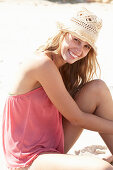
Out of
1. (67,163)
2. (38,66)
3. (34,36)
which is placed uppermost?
(38,66)

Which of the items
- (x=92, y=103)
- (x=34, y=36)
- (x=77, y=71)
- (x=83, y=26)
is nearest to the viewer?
(x=83, y=26)

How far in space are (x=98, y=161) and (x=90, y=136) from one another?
1.17m

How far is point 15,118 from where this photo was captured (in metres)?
2.37

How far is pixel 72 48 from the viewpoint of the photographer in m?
2.35

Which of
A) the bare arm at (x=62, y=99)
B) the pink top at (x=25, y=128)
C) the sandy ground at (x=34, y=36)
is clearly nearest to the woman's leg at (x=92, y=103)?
the bare arm at (x=62, y=99)

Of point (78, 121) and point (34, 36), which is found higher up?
point (78, 121)

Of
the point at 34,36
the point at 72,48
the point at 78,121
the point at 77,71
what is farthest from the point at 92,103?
the point at 34,36

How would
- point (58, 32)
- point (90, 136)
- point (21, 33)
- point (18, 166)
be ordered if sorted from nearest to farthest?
point (18, 166)
point (58, 32)
point (90, 136)
point (21, 33)

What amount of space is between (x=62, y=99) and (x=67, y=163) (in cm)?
43

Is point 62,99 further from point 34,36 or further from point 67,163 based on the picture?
point 34,36

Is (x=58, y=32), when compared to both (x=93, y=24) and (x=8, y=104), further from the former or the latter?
(x=8, y=104)

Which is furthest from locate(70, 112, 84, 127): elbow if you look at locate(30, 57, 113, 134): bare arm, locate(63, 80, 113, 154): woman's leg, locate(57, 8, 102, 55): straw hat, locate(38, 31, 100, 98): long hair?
locate(57, 8, 102, 55): straw hat

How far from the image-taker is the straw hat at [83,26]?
7.70 feet

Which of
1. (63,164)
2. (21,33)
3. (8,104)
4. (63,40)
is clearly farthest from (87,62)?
(21,33)
